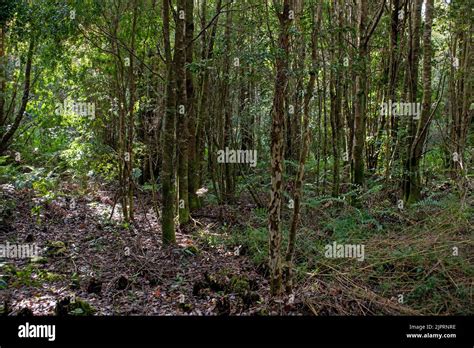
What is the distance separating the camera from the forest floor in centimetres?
613

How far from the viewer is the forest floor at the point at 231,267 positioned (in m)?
6.13

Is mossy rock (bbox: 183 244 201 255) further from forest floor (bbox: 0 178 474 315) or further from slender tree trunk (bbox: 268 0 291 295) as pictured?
slender tree trunk (bbox: 268 0 291 295)

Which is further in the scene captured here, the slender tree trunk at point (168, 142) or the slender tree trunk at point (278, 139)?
the slender tree trunk at point (168, 142)

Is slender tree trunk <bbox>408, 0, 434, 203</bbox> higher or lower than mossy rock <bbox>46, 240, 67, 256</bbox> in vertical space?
higher

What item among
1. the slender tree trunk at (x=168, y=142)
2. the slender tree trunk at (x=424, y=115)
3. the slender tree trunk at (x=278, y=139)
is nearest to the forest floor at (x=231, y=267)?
the slender tree trunk at (x=168, y=142)

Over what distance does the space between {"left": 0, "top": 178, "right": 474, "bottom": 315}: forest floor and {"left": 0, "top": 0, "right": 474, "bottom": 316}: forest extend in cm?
3

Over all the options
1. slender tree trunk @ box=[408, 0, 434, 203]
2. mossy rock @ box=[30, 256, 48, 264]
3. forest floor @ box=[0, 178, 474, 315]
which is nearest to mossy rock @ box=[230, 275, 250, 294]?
forest floor @ box=[0, 178, 474, 315]

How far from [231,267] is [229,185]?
15.5 ft

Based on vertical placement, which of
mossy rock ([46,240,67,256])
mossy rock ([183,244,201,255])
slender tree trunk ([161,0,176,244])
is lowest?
mossy rock ([183,244,201,255])

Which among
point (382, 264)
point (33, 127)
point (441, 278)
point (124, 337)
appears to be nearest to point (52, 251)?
point (124, 337)

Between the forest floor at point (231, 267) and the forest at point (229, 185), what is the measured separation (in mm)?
33

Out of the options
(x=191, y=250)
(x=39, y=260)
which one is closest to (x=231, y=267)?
(x=191, y=250)

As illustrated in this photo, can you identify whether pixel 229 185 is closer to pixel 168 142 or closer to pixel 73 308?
pixel 168 142

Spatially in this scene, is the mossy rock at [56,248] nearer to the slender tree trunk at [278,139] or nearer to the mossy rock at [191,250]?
the mossy rock at [191,250]
